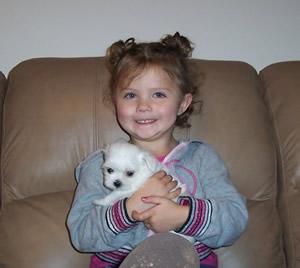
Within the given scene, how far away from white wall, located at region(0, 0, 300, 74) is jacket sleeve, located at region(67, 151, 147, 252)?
0.78 metres

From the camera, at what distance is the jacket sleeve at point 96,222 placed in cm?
131

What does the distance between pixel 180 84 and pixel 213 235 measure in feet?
1.92

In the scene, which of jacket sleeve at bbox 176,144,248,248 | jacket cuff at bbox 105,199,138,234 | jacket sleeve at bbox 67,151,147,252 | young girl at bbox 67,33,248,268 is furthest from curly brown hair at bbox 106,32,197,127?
jacket cuff at bbox 105,199,138,234

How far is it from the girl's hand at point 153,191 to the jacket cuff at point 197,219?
7 cm

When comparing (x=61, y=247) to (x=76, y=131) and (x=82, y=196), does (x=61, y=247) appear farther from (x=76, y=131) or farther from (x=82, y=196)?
(x=76, y=131)

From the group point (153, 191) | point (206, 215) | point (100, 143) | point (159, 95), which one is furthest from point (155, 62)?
point (206, 215)

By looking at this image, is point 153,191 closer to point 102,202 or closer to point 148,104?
point 102,202

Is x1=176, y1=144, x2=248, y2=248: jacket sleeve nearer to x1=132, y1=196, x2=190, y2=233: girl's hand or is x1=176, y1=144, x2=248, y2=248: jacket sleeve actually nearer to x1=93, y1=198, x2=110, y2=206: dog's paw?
x1=132, y1=196, x2=190, y2=233: girl's hand

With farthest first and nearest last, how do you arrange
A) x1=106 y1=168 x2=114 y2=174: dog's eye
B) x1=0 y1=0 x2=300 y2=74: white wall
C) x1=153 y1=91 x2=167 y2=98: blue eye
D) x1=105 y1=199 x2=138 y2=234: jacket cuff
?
1. x1=0 y1=0 x2=300 y2=74: white wall
2. x1=153 y1=91 x2=167 y2=98: blue eye
3. x1=106 y1=168 x2=114 y2=174: dog's eye
4. x1=105 y1=199 x2=138 y2=234: jacket cuff

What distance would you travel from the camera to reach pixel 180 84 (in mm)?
1581

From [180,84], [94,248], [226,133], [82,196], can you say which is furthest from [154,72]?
[94,248]

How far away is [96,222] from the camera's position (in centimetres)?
134

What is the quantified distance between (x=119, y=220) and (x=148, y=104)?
44 centimetres

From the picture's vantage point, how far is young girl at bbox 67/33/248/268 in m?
1.32
